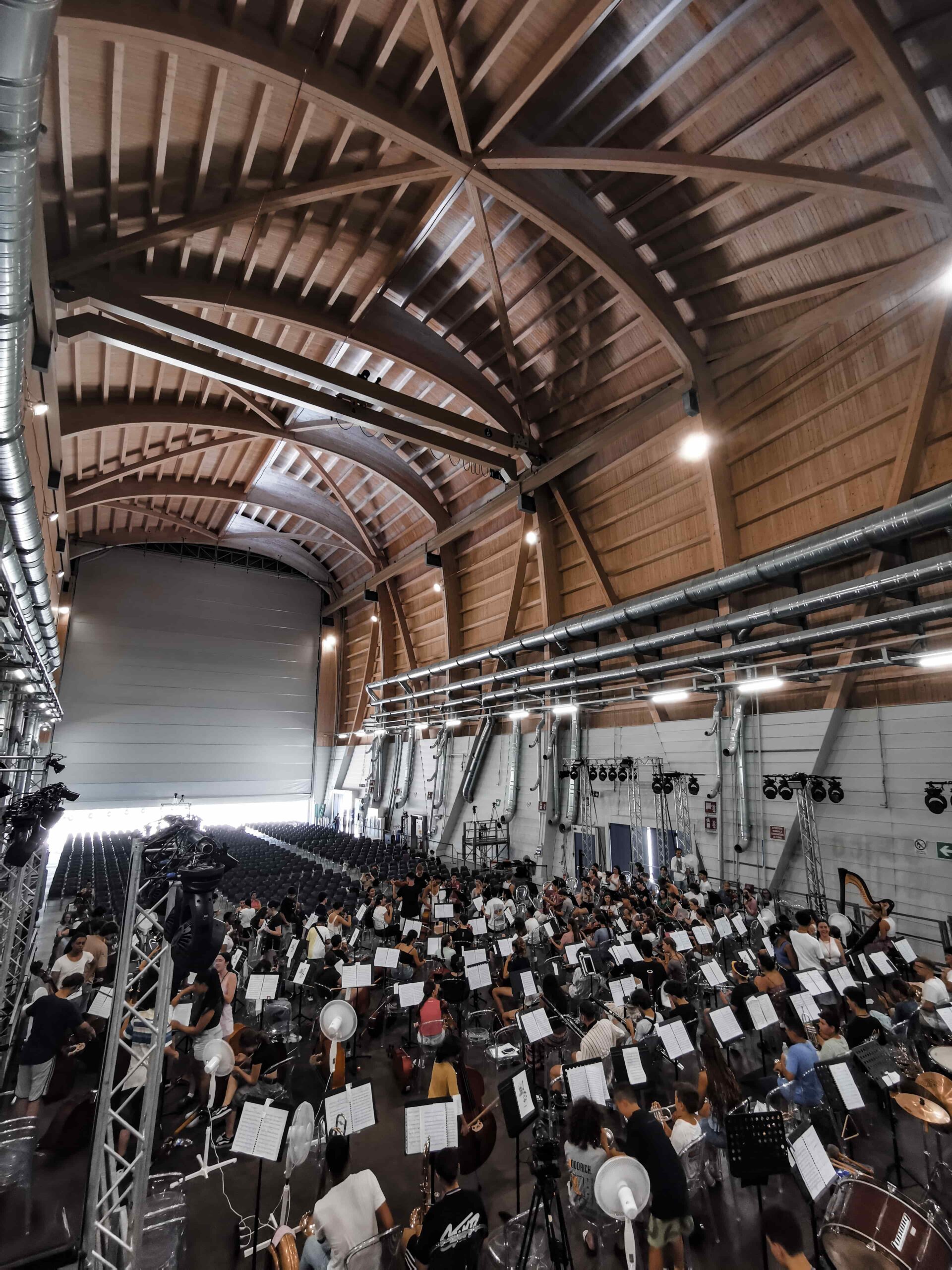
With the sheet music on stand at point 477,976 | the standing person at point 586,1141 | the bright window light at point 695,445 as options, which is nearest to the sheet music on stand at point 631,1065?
the standing person at point 586,1141

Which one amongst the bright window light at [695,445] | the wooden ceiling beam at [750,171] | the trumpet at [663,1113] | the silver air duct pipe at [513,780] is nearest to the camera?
the trumpet at [663,1113]

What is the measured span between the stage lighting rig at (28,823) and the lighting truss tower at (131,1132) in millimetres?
5927

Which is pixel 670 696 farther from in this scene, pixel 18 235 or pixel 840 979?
pixel 18 235

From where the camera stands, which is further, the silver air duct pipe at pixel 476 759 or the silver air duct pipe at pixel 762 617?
the silver air duct pipe at pixel 476 759

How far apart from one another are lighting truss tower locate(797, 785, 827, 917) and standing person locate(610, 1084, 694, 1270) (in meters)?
9.95

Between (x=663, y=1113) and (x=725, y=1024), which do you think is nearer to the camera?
(x=663, y=1113)

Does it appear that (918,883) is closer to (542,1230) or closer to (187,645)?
(542,1230)

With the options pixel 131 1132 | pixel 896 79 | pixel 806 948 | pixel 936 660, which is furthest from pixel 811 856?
pixel 896 79

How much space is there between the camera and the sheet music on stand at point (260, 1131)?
4.37 m

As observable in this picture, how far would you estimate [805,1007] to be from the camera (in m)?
6.66

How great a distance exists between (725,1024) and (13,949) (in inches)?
425

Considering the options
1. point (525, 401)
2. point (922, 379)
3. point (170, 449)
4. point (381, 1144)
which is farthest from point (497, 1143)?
point (170, 449)

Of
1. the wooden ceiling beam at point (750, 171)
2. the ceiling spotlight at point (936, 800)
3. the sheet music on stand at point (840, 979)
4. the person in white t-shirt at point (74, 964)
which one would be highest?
the wooden ceiling beam at point (750, 171)

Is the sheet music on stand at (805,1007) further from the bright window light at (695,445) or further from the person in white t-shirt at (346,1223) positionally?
the bright window light at (695,445)
